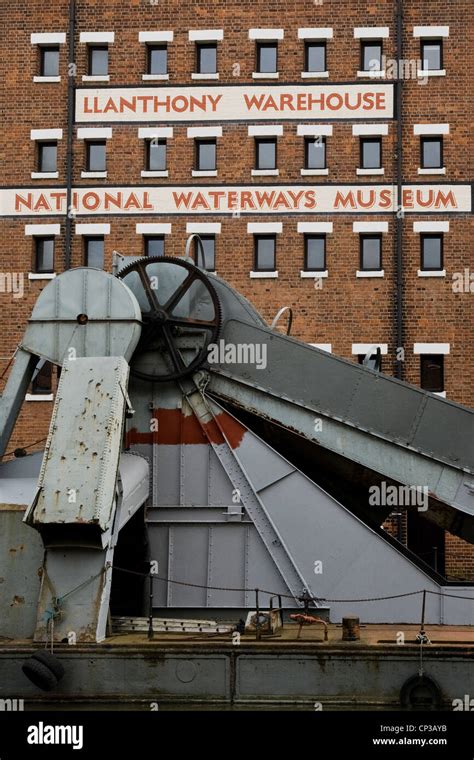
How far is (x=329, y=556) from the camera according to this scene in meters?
15.4

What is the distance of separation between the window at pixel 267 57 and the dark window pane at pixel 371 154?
10.4 feet

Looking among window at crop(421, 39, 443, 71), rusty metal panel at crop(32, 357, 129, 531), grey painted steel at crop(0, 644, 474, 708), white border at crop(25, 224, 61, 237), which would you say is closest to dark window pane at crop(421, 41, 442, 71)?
window at crop(421, 39, 443, 71)

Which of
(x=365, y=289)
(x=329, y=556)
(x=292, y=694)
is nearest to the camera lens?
(x=292, y=694)

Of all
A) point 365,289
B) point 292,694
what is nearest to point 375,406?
point 292,694

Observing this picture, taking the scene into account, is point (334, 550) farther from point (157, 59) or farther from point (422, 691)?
point (157, 59)

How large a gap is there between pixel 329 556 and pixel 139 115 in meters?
18.7

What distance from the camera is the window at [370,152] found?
30.8m

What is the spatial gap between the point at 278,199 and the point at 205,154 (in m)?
2.36

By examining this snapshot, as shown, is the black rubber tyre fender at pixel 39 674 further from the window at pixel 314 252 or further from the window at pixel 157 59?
the window at pixel 157 59

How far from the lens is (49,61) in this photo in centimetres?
3178

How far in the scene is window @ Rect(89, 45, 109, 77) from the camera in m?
31.6

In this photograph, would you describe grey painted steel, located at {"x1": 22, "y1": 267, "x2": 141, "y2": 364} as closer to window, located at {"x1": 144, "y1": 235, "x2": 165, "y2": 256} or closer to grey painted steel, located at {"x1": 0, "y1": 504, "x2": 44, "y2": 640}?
grey painted steel, located at {"x1": 0, "y1": 504, "x2": 44, "y2": 640}

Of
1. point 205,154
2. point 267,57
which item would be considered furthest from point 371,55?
point 205,154

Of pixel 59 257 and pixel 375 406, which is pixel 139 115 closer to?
pixel 59 257
